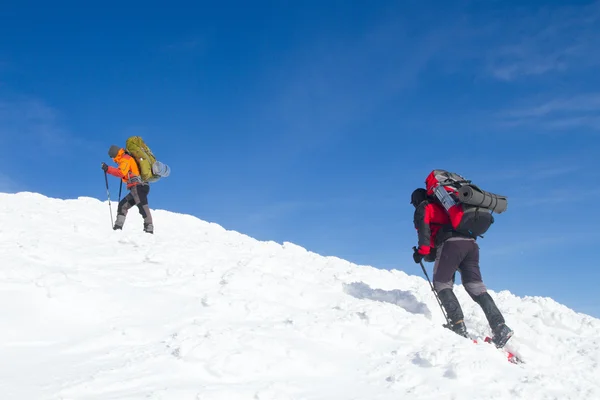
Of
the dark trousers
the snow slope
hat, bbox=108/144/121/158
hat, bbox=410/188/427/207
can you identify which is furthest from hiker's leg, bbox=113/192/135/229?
the dark trousers

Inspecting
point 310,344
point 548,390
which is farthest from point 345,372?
point 548,390

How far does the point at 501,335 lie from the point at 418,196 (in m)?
2.42

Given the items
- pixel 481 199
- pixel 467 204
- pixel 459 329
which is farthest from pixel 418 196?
pixel 459 329

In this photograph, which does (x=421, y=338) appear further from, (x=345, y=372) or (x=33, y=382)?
(x=33, y=382)

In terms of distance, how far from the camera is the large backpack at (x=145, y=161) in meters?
13.4

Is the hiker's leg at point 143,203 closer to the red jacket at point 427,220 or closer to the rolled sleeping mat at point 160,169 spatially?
the rolled sleeping mat at point 160,169

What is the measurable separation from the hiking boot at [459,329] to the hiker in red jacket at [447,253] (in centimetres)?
10

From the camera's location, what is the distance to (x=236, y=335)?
19.9 feet

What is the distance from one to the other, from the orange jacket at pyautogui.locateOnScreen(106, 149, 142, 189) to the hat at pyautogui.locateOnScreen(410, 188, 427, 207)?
784 centimetres

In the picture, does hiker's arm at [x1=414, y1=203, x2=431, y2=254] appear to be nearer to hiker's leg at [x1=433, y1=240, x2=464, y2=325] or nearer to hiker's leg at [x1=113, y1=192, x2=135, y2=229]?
hiker's leg at [x1=433, y1=240, x2=464, y2=325]

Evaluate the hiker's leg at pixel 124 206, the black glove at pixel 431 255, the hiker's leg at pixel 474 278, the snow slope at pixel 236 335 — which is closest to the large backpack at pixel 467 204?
the hiker's leg at pixel 474 278

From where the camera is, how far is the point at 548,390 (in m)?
5.27

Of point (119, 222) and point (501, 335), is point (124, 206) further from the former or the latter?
point (501, 335)

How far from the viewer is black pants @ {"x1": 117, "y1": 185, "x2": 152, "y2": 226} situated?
13219mm
